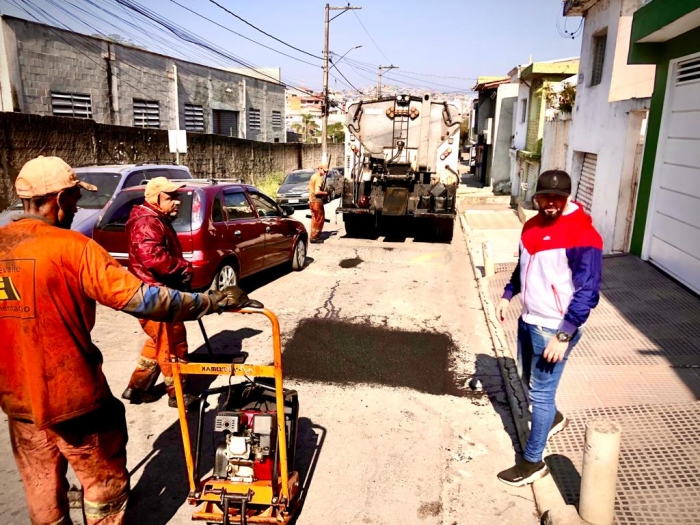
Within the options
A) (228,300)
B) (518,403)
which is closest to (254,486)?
(228,300)

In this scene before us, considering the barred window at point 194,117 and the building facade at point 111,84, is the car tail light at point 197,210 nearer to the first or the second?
A: the building facade at point 111,84

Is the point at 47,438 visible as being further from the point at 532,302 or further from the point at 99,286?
the point at 532,302

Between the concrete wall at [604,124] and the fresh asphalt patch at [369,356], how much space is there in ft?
18.6

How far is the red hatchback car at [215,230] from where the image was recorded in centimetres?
686

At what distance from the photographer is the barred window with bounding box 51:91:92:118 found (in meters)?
17.6

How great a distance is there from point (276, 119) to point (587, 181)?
1011 inches

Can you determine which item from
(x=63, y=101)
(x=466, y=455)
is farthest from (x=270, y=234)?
(x=63, y=101)

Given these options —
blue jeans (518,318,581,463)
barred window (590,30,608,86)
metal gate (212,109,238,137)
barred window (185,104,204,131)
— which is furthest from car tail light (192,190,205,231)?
metal gate (212,109,238,137)

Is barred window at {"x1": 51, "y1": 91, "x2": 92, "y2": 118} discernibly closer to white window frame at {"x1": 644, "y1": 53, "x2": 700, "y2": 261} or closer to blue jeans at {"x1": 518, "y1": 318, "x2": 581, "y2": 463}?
white window frame at {"x1": 644, "y1": 53, "x2": 700, "y2": 261}

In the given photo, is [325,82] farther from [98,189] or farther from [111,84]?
[98,189]

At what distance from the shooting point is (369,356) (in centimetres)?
593

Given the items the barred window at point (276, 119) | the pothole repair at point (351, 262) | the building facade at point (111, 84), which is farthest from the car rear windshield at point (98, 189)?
the barred window at point (276, 119)

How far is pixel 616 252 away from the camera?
968cm

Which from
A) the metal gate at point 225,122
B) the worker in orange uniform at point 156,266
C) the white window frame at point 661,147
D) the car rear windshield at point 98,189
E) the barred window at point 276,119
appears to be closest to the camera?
the worker in orange uniform at point 156,266
